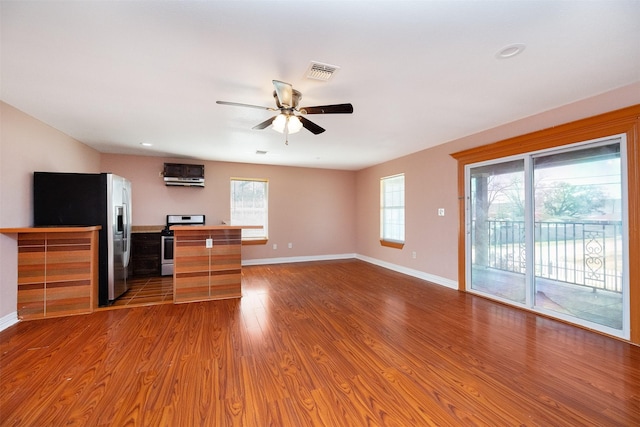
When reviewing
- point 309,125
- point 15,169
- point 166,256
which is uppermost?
point 309,125

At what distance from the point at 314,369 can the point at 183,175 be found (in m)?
4.92

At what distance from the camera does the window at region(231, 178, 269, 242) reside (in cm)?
637

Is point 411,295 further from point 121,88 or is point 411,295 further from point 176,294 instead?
point 121,88

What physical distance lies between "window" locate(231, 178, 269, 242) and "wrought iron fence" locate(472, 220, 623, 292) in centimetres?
469

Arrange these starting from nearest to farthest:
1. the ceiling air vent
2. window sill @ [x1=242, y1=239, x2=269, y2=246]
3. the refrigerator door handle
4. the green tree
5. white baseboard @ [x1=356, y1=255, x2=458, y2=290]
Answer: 1. the ceiling air vent
2. the green tree
3. the refrigerator door handle
4. white baseboard @ [x1=356, y1=255, x2=458, y2=290]
5. window sill @ [x1=242, y1=239, x2=269, y2=246]

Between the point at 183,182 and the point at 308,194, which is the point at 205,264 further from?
the point at 308,194

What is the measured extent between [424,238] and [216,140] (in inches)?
163

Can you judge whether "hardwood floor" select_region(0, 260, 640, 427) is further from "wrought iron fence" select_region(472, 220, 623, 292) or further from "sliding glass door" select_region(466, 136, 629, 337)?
"wrought iron fence" select_region(472, 220, 623, 292)

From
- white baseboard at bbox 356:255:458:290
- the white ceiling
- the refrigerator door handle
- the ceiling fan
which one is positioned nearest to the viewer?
the white ceiling

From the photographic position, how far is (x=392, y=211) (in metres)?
6.21

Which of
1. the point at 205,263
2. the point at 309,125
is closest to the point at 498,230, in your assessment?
the point at 309,125

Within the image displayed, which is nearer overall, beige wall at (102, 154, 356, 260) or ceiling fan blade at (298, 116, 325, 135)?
ceiling fan blade at (298, 116, 325, 135)

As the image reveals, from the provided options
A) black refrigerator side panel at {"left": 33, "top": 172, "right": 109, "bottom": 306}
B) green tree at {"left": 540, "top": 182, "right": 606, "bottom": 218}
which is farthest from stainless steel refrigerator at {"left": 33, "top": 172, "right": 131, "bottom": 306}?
green tree at {"left": 540, "top": 182, "right": 606, "bottom": 218}

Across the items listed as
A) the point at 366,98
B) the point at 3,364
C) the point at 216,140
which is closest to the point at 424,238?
the point at 366,98
